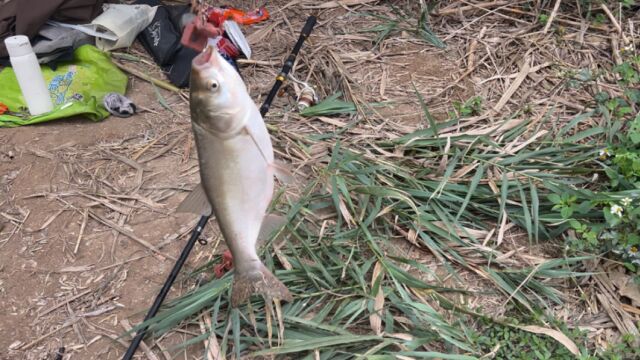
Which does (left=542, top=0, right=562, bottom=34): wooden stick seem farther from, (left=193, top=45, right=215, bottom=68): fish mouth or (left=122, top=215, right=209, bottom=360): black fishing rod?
(left=193, top=45, right=215, bottom=68): fish mouth

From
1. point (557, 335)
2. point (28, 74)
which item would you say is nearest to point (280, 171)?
point (557, 335)

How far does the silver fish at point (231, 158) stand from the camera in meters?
1.65

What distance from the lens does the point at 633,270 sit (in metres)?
2.88

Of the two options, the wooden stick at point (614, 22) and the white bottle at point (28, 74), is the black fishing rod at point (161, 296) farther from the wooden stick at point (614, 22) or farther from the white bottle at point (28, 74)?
the wooden stick at point (614, 22)

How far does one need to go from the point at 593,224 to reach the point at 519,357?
0.89 metres

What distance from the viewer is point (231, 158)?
1743mm

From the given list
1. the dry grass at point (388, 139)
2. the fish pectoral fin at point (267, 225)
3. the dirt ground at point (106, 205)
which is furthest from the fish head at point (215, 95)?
the dirt ground at point (106, 205)

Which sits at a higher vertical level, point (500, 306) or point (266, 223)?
point (266, 223)

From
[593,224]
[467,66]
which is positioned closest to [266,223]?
[593,224]

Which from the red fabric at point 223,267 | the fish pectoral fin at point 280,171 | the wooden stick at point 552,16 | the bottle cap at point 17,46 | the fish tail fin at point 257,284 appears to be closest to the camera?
the fish pectoral fin at point 280,171

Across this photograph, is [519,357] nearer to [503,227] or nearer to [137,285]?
[503,227]

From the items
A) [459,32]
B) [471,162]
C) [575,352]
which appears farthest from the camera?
[459,32]

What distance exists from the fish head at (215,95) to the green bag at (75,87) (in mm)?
2833

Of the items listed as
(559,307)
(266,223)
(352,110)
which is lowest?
(559,307)
